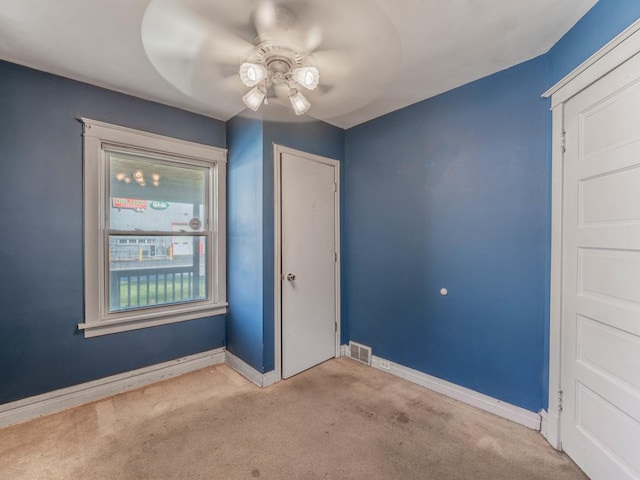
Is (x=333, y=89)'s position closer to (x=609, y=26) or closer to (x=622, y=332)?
(x=609, y=26)

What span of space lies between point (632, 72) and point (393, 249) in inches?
71.3

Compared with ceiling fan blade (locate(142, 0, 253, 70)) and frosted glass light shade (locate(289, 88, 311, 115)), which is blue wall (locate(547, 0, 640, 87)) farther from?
ceiling fan blade (locate(142, 0, 253, 70))

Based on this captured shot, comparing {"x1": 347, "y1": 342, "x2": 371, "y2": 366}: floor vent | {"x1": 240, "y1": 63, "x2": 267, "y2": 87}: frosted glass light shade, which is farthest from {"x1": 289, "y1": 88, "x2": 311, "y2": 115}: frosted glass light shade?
{"x1": 347, "y1": 342, "x2": 371, "y2": 366}: floor vent

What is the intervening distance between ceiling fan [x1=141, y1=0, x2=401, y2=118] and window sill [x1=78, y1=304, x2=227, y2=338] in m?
1.96

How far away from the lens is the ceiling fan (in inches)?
56.4

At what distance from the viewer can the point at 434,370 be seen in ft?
8.15

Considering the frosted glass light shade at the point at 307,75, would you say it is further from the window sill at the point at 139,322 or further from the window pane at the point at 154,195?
the window sill at the point at 139,322

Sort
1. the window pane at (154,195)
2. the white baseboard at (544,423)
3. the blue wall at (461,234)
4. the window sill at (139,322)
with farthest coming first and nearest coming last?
the window pane at (154,195), the window sill at (139,322), the blue wall at (461,234), the white baseboard at (544,423)

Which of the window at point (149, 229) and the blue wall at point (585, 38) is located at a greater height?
the blue wall at point (585, 38)

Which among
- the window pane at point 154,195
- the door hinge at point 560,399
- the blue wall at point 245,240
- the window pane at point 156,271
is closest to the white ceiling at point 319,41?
the blue wall at point 245,240

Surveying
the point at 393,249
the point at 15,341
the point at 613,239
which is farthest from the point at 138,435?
the point at 613,239

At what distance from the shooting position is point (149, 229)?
2.66 meters

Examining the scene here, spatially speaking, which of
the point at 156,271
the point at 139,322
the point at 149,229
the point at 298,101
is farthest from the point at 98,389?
the point at 298,101

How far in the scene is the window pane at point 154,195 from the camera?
2.51m
